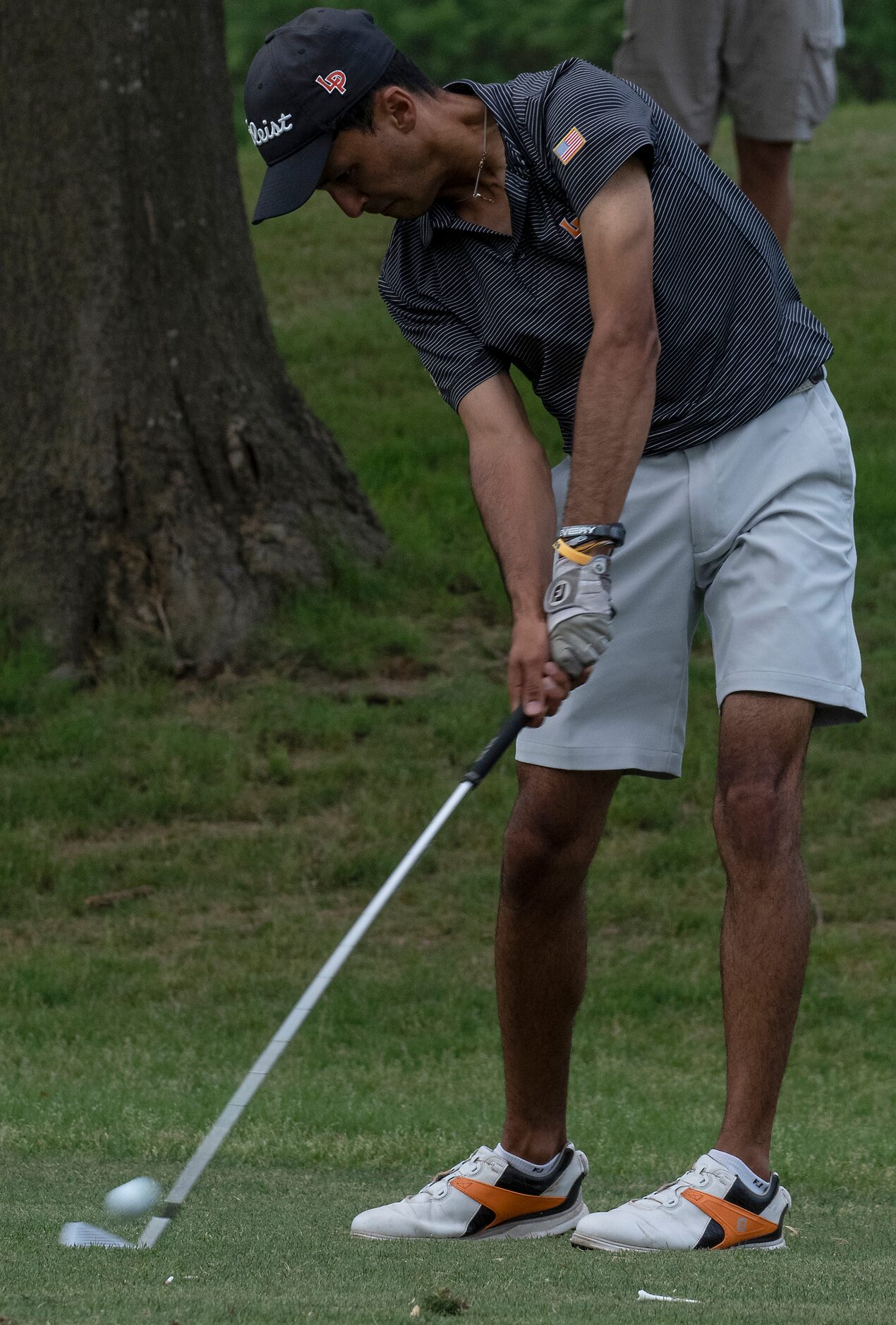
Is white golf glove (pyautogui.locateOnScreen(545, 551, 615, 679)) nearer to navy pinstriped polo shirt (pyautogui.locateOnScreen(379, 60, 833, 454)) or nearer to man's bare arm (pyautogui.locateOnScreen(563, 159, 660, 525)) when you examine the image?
man's bare arm (pyautogui.locateOnScreen(563, 159, 660, 525))

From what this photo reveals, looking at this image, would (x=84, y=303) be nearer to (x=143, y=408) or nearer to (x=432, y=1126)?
(x=143, y=408)

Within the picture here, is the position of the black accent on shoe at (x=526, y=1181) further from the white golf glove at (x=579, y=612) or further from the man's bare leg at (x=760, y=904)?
the white golf glove at (x=579, y=612)

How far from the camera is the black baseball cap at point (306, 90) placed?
3656mm

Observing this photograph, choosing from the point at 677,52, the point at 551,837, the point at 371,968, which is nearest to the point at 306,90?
the point at 551,837

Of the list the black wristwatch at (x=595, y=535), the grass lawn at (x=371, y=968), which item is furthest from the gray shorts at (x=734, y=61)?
the black wristwatch at (x=595, y=535)

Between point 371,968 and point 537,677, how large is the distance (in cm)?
349

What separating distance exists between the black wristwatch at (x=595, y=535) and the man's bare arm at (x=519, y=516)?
168 millimetres

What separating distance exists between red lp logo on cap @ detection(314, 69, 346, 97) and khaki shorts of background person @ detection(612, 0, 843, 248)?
441 cm

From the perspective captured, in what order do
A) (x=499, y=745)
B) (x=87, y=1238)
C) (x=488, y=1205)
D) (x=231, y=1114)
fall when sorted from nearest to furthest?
1. (x=231, y=1114)
2. (x=87, y=1238)
3. (x=499, y=745)
4. (x=488, y=1205)

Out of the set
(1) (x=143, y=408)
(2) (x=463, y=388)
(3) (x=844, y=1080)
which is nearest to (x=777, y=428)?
(2) (x=463, y=388)

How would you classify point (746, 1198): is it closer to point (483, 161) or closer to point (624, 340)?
point (624, 340)

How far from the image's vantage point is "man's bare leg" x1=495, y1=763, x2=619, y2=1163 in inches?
150

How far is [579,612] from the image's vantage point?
354 centimetres

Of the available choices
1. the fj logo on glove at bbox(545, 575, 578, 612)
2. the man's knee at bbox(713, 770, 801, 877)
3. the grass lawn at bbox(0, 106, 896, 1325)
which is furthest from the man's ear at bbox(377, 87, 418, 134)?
the grass lawn at bbox(0, 106, 896, 1325)
